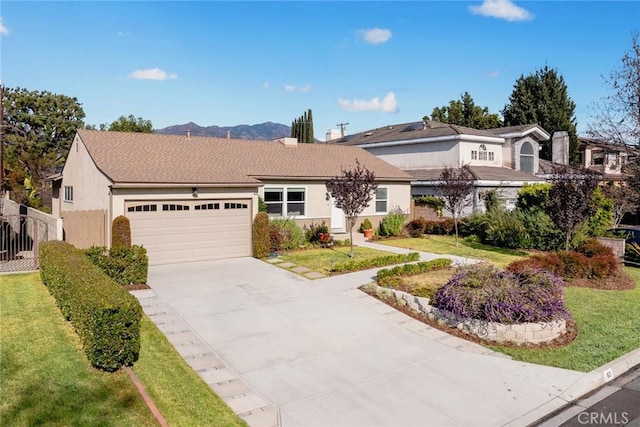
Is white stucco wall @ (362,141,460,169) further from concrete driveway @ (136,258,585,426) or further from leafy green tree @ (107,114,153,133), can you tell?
leafy green tree @ (107,114,153,133)

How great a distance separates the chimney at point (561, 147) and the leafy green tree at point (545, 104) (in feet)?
26.5

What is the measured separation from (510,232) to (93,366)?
1749cm

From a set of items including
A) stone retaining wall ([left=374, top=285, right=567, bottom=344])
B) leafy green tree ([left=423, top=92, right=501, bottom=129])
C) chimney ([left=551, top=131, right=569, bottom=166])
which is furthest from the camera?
leafy green tree ([left=423, top=92, right=501, bottom=129])

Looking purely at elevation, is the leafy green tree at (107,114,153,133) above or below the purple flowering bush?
above

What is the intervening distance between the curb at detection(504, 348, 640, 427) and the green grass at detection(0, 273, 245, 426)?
3.93m

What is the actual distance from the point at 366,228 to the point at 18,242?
14.8m

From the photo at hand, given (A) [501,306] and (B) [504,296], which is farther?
(B) [504,296]

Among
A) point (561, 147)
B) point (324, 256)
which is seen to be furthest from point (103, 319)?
point (561, 147)

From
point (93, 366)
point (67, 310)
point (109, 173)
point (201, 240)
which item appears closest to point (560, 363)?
point (93, 366)

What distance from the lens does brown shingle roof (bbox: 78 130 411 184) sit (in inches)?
632

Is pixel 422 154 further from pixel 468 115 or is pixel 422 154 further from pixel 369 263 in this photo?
pixel 468 115

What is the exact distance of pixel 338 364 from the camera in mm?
7559

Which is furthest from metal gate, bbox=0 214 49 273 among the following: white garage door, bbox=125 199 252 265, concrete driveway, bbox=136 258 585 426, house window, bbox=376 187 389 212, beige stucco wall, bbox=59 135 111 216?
house window, bbox=376 187 389 212

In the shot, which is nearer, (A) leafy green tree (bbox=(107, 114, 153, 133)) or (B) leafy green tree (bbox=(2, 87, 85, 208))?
(A) leafy green tree (bbox=(107, 114, 153, 133))
